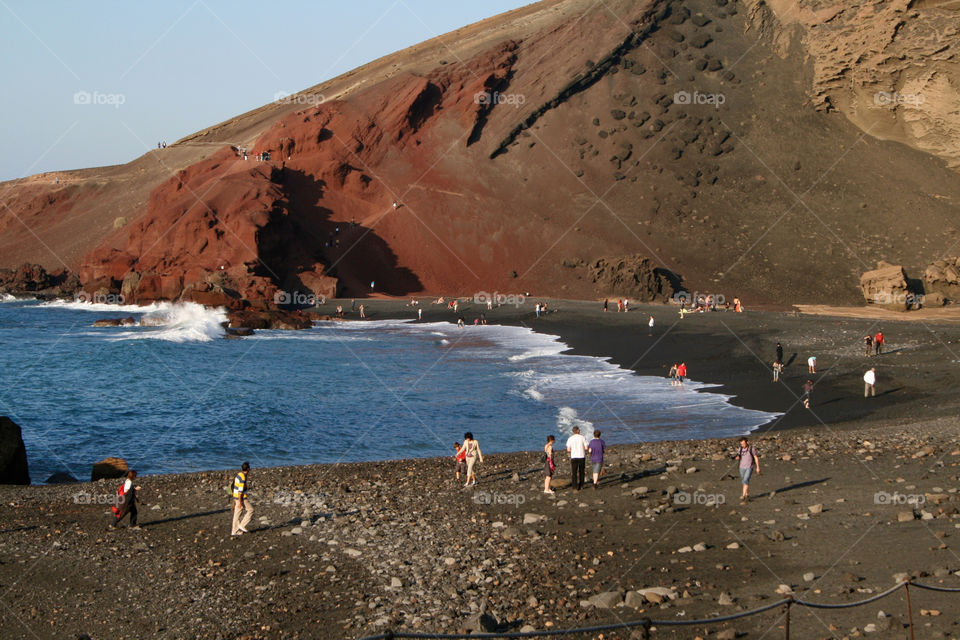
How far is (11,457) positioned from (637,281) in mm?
46028

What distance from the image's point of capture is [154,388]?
99.3ft

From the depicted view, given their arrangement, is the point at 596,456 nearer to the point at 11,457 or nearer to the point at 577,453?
the point at 577,453

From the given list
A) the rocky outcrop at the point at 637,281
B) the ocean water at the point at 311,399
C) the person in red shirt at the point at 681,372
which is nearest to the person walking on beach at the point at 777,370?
the ocean water at the point at 311,399

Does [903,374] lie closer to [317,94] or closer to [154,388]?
[154,388]

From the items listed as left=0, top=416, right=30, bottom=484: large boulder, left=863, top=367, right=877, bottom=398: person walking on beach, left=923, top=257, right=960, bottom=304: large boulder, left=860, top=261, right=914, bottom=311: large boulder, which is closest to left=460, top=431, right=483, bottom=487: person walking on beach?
left=0, top=416, right=30, bottom=484: large boulder

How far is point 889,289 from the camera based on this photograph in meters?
47.1

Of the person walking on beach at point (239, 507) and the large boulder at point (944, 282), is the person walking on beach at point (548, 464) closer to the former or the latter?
the person walking on beach at point (239, 507)

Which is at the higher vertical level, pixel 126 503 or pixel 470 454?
pixel 470 454

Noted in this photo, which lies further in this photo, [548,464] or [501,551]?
[548,464]

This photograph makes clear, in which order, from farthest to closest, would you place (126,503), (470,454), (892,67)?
(892,67) → (470,454) → (126,503)

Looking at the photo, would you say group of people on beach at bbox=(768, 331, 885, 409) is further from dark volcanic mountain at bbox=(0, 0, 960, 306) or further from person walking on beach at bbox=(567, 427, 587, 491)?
dark volcanic mountain at bbox=(0, 0, 960, 306)

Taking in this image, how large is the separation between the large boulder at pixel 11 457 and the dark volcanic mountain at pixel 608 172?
3882 cm

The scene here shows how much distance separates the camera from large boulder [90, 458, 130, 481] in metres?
Result: 16.7

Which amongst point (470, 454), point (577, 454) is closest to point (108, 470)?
point (470, 454)
